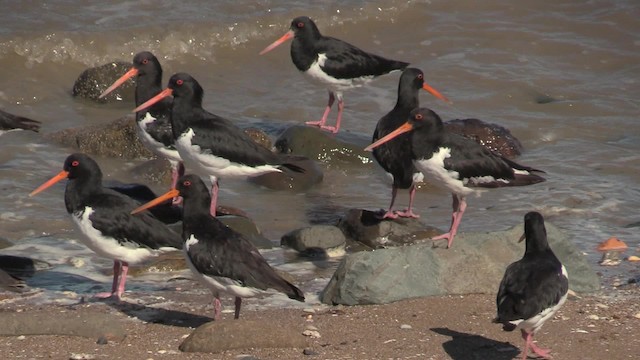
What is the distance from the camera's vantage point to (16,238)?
855cm

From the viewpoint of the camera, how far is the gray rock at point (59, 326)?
645 centimetres

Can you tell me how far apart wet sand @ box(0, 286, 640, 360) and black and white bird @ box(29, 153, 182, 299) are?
0.26m

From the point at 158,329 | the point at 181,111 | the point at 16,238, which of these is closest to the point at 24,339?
the point at 158,329

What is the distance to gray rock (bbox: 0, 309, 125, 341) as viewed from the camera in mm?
6449

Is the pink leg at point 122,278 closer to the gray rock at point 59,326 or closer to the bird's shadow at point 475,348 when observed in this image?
the gray rock at point 59,326

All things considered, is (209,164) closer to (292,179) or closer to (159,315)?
(292,179)

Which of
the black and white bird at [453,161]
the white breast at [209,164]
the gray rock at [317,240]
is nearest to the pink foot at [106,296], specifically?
the gray rock at [317,240]

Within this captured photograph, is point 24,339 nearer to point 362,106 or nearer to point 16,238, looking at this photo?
point 16,238

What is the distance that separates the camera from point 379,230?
28.3ft

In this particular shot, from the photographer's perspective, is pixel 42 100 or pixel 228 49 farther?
pixel 228 49

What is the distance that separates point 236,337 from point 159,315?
0.98 metres

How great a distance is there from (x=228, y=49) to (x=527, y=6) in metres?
4.11

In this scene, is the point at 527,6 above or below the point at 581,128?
above

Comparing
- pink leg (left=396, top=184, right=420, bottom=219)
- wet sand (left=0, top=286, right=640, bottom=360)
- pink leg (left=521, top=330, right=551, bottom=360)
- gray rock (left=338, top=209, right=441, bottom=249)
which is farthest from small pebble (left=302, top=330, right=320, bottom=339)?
pink leg (left=396, top=184, right=420, bottom=219)
